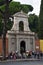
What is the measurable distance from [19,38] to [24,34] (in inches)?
39.2

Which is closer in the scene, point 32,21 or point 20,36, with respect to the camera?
point 20,36

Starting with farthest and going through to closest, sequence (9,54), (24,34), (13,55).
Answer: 1. (24,34)
2. (9,54)
3. (13,55)

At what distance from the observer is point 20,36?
48.9 meters

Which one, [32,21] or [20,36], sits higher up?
[32,21]

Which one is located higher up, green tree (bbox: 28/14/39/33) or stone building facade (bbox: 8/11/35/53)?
green tree (bbox: 28/14/39/33)

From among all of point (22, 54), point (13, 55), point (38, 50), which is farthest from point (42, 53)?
point (13, 55)

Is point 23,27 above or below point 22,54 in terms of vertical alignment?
above

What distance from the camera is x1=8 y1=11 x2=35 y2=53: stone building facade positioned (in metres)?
48.3

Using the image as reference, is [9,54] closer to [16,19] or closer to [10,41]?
[10,41]

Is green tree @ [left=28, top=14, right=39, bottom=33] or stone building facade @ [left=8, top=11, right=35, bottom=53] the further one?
green tree @ [left=28, top=14, right=39, bottom=33]

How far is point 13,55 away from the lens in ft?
140

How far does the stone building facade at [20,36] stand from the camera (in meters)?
48.3

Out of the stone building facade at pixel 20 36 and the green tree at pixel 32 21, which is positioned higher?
the green tree at pixel 32 21

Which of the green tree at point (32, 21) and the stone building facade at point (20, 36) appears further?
the green tree at point (32, 21)
